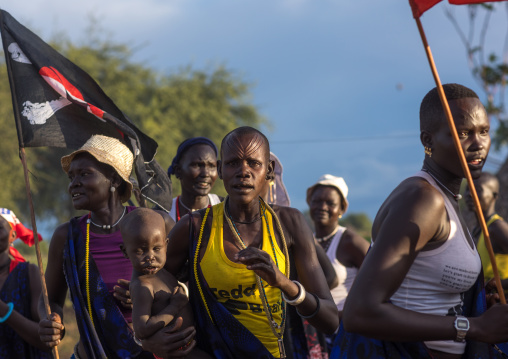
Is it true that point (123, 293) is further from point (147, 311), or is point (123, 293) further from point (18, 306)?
point (18, 306)

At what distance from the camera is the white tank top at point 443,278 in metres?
2.98

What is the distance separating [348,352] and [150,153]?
2.74m

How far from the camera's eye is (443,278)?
2998 mm

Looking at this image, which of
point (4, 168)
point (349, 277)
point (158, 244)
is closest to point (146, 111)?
point (4, 168)

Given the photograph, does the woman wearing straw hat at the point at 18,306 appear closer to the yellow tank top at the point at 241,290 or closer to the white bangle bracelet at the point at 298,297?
the yellow tank top at the point at 241,290

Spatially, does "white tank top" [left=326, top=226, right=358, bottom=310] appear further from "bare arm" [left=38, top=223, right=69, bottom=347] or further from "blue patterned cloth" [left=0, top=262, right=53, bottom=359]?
"bare arm" [left=38, top=223, right=69, bottom=347]

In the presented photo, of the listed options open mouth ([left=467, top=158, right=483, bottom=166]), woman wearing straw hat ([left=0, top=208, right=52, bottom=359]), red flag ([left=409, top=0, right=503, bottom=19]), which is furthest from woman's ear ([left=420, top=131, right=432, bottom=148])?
woman wearing straw hat ([left=0, top=208, right=52, bottom=359])

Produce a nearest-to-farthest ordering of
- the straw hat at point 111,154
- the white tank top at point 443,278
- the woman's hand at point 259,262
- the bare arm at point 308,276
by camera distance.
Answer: the white tank top at point 443,278, the woman's hand at point 259,262, the bare arm at point 308,276, the straw hat at point 111,154

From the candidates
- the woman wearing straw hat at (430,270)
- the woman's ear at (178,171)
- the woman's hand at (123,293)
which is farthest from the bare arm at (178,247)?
the woman's ear at (178,171)

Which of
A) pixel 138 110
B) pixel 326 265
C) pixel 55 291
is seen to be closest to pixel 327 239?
pixel 326 265

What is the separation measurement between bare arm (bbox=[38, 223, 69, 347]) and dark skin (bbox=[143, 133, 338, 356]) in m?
1.01

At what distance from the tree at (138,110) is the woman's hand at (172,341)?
2545 cm

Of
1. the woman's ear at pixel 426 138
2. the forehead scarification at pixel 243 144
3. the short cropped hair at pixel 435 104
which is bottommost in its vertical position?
the woman's ear at pixel 426 138

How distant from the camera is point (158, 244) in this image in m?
3.95
